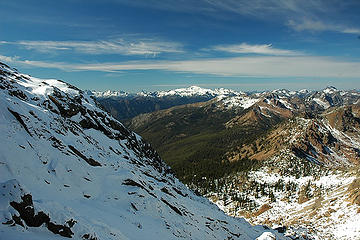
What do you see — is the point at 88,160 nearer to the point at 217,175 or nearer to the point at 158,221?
the point at 158,221

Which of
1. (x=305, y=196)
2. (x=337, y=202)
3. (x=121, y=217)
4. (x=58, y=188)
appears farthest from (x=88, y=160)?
(x=305, y=196)

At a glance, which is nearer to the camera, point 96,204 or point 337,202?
point 96,204

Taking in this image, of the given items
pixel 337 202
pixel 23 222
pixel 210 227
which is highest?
pixel 23 222

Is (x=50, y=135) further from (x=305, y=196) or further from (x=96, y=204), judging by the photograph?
(x=305, y=196)

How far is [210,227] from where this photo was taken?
114 feet

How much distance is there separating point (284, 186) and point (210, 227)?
336ft

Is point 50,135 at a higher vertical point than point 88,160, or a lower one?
higher

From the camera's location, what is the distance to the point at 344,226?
44.2 meters

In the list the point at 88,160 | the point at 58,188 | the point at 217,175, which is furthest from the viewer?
the point at 217,175

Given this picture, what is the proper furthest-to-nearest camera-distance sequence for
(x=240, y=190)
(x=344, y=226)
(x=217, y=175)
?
(x=217, y=175) < (x=240, y=190) < (x=344, y=226)

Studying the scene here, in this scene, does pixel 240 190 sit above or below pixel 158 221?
below

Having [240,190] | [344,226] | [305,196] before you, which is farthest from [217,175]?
[344,226]

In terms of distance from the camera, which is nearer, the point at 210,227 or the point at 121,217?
the point at 121,217

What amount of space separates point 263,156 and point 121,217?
19291 cm
